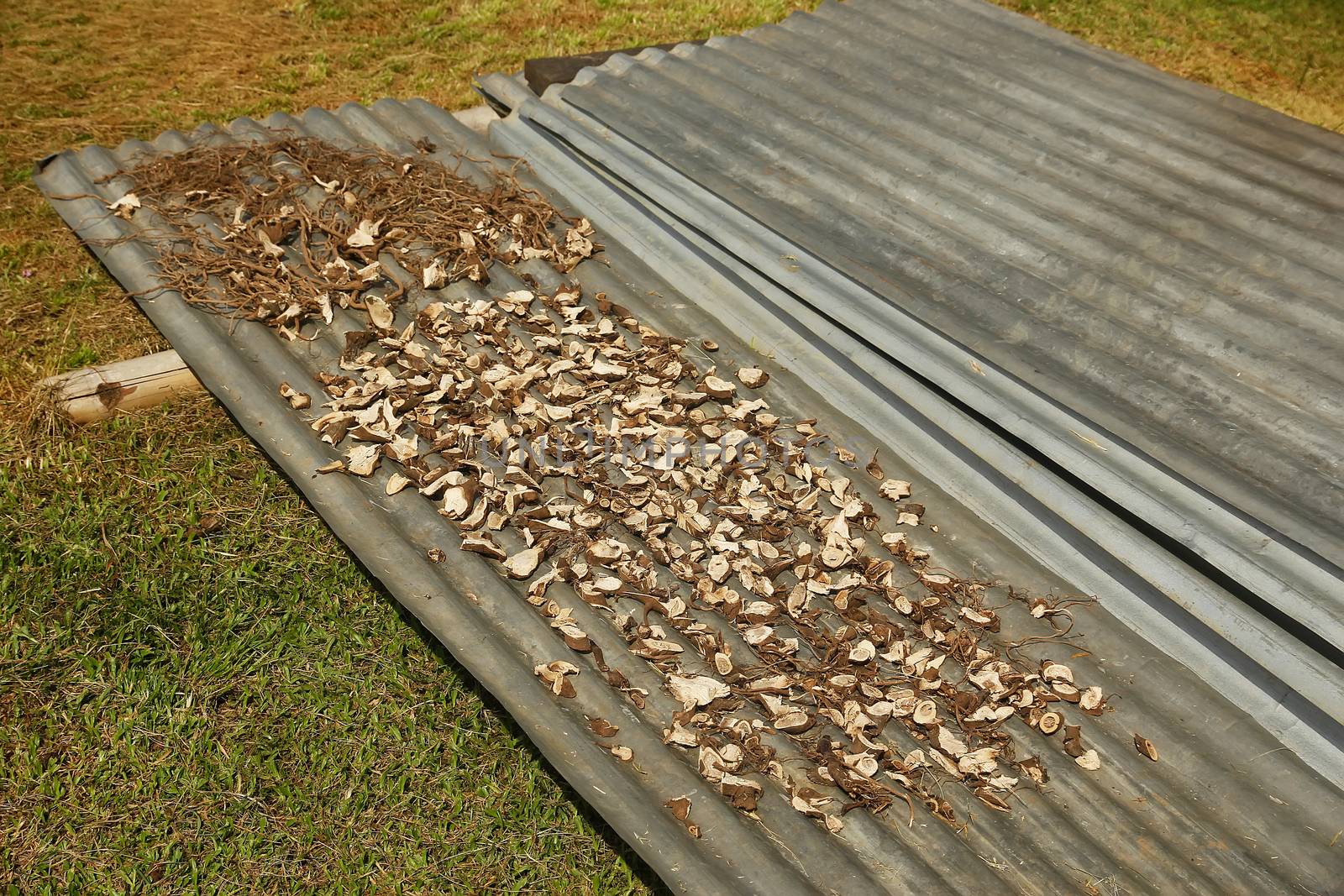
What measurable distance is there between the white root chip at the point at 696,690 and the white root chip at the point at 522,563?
62cm

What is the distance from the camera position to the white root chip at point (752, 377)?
3.95 meters

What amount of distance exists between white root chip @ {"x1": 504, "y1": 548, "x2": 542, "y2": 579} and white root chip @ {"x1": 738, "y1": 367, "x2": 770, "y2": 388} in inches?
47.7

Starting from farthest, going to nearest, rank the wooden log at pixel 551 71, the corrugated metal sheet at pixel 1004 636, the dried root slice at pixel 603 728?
1. the wooden log at pixel 551 71
2. the dried root slice at pixel 603 728
3. the corrugated metal sheet at pixel 1004 636

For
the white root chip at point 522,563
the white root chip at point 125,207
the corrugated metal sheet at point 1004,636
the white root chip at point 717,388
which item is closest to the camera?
the corrugated metal sheet at point 1004,636

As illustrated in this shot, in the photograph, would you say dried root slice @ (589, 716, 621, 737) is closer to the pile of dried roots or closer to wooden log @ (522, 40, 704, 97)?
the pile of dried roots

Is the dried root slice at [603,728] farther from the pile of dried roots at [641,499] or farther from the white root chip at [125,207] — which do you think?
the white root chip at [125,207]

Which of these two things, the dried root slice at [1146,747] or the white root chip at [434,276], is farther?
the white root chip at [434,276]

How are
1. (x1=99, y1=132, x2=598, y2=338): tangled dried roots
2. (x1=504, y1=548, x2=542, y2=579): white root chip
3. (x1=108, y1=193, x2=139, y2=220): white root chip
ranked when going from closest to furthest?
(x1=504, y1=548, x2=542, y2=579): white root chip
(x1=99, y1=132, x2=598, y2=338): tangled dried roots
(x1=108, y1=193, x2=139, y2=220): white root chip

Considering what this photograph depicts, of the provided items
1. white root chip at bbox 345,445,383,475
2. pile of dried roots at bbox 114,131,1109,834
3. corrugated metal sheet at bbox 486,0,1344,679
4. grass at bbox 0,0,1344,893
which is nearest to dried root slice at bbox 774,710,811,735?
pile of dried roots at bbox 114,131,1109,834

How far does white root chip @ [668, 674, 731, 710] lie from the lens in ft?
9.53

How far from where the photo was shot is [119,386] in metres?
4.09

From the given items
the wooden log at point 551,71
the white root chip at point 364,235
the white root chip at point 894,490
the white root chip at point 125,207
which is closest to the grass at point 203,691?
the white root chip at point 125,207

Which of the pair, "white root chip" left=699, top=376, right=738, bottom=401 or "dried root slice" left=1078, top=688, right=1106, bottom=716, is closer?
"dried root slice" left=1078, top=688, right=1106, bottom=716

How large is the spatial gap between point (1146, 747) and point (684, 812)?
4.71 ft
